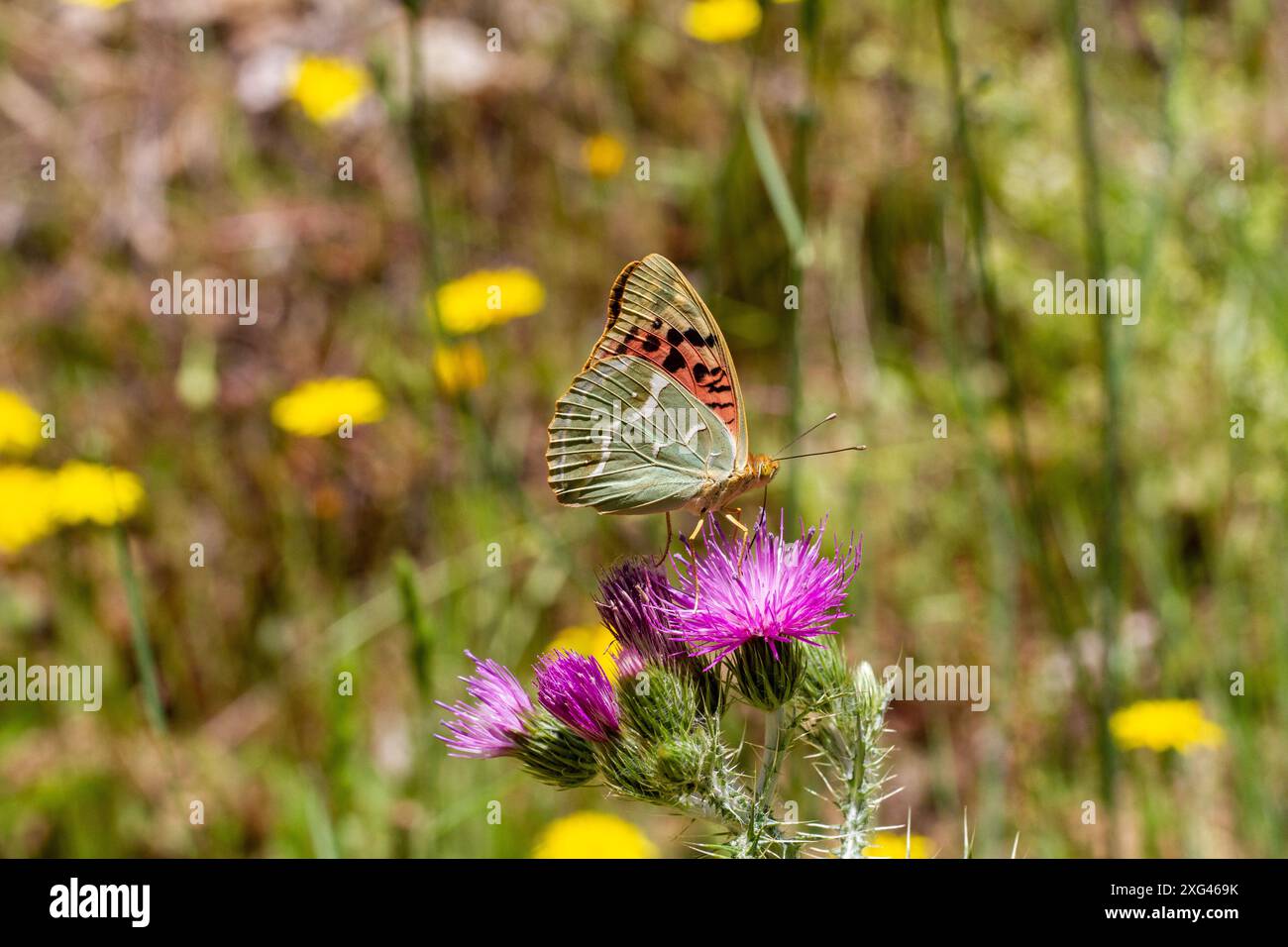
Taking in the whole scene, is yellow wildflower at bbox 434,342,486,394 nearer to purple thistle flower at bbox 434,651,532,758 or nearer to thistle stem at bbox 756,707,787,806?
purple thistle flower at bbox 434,651,532,758

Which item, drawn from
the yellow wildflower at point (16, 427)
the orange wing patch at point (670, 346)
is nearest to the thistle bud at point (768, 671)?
the orange wing patch at point (670, 346)

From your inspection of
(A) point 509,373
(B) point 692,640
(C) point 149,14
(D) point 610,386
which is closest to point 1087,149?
(D) point 610,386

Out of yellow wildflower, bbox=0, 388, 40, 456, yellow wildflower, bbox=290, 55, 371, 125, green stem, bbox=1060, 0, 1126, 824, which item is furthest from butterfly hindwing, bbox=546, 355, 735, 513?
yellow wildflower, bbox=290, 55, 371, 125

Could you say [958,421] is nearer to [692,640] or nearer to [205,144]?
[692,640]

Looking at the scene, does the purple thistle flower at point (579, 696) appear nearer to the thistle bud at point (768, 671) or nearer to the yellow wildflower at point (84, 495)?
the thistle bud at point (768, 671)

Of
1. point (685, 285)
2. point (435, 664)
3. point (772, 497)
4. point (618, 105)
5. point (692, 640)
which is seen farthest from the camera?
point (618, 105)
